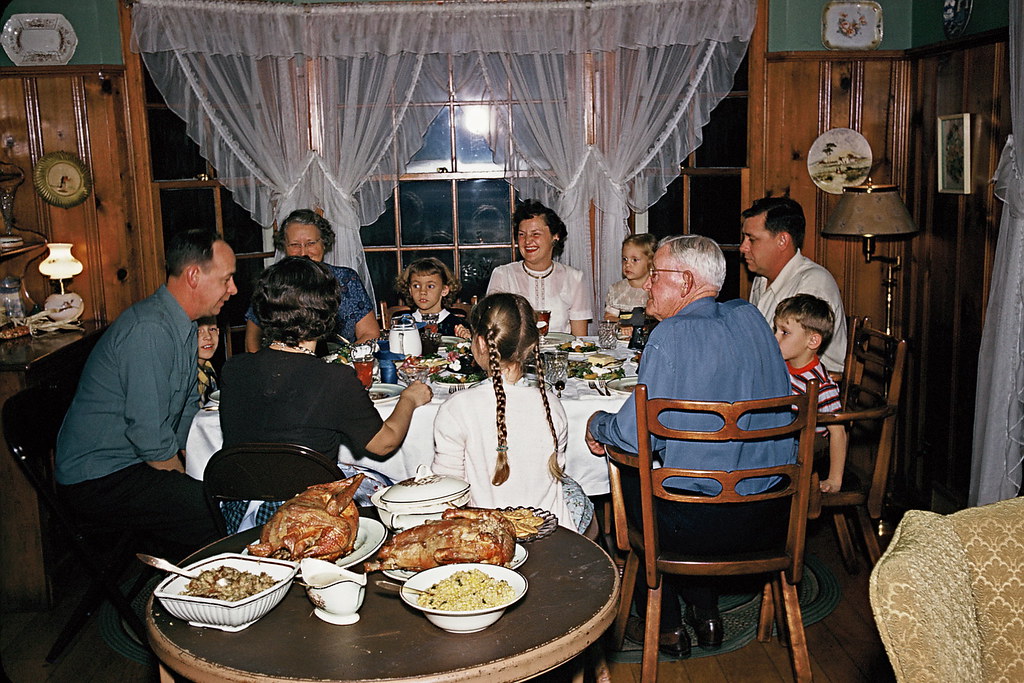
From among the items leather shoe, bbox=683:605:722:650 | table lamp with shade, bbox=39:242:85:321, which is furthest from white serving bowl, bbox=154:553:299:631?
table lamp with shade, bbox=39:242:85:321

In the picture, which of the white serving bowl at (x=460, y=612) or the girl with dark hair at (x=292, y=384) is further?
the girl with dark hair at (x=292, y=384)

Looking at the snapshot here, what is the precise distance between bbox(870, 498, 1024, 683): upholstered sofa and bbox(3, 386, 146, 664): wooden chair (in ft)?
7.76

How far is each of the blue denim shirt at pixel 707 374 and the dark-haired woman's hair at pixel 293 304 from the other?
2.87 ft

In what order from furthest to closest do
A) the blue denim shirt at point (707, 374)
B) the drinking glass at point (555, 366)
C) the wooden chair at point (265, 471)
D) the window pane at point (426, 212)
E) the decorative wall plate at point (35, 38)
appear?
the window pane at point (426, 212) → the decorative wall plate at point (35, 38) → the drinking glass at point (555, 366) → the blue denim shirt at point (707, 374) → the wooden chair at point (265, 471)

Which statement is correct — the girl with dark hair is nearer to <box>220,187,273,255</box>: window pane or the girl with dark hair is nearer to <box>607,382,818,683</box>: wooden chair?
<box>607,382,818,683</box>: wooden chair

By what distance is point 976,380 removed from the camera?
3936mm

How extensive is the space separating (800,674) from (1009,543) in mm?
1203

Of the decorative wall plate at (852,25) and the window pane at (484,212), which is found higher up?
the decorative wall plate at (852,25)

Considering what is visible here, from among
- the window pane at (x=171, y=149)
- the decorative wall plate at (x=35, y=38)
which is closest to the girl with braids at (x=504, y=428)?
the window pane at (x=171, y=149)

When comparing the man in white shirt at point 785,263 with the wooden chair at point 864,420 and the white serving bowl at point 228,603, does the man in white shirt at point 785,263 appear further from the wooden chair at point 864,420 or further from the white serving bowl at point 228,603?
the white serving bowl at point 228,603

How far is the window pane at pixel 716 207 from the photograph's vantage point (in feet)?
16.7

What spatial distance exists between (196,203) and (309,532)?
3.59 meters

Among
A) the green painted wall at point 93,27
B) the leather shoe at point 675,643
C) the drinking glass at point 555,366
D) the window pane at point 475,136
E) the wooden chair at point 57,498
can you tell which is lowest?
the leather shoe at point 675,643

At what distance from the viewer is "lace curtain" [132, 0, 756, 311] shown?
16.0 feet
